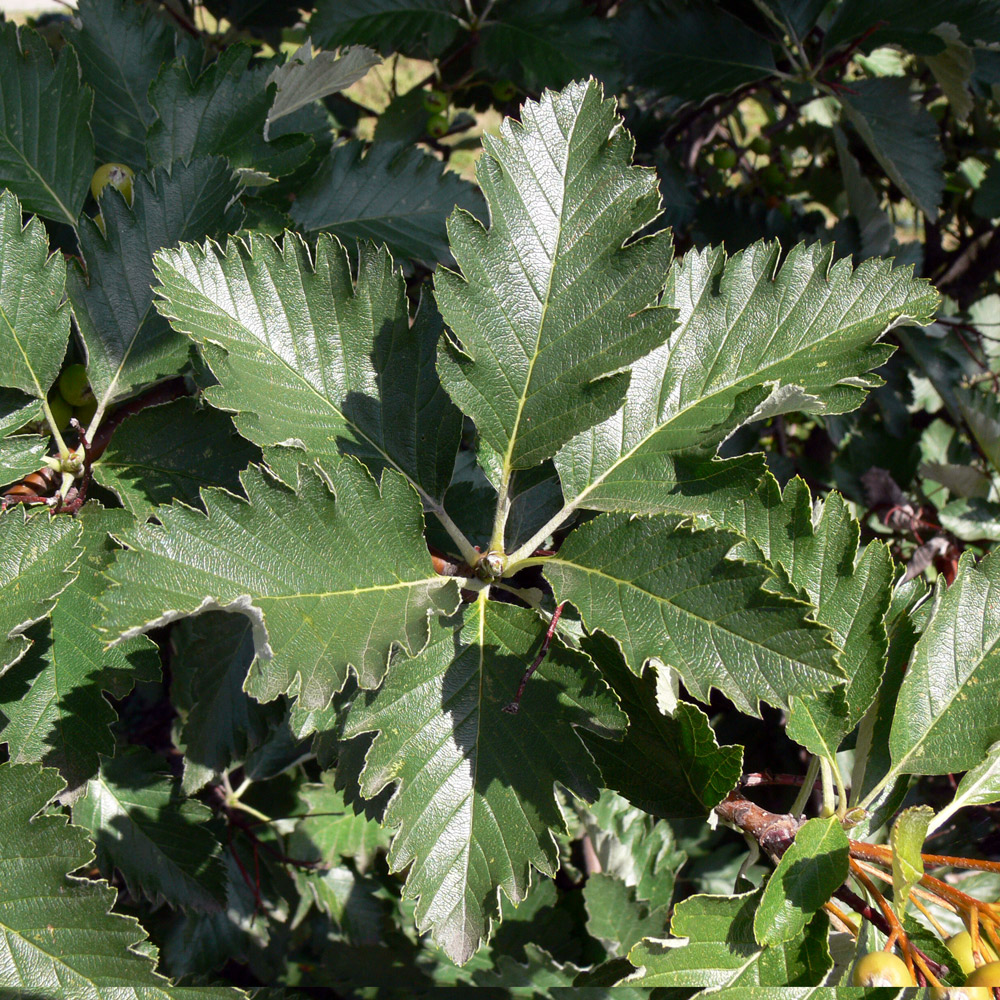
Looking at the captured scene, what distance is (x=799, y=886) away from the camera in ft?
2.90

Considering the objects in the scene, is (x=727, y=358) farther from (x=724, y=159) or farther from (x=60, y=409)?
(x=724, y=159)

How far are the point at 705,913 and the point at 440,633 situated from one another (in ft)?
1.45

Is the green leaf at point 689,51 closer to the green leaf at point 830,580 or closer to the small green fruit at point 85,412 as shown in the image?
the green leaf at point 830,580

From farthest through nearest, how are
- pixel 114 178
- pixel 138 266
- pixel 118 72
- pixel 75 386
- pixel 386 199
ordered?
pixel 386 199, pixel 118 72, pixel 114 178, pixel 75 386, pixel 138 266

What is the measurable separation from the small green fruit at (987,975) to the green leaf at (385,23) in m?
2.03

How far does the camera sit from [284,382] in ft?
3.02

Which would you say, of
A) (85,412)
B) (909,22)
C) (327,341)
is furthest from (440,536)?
(909,22)

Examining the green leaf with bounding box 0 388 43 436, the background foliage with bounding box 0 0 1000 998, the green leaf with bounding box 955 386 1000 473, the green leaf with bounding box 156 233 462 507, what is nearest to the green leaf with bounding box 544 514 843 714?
the background foliage with bounding box 0 0 1000 998

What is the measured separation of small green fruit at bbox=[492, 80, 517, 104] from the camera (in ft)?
7.79

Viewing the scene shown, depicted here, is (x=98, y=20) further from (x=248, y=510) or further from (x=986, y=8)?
(x=986, y=8)

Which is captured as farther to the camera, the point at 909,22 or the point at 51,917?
the point at 909,22

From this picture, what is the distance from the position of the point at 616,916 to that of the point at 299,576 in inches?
45.1

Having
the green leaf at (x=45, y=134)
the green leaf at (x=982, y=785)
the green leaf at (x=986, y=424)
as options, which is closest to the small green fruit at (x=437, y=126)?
the green leaf at (x=45, y=134)

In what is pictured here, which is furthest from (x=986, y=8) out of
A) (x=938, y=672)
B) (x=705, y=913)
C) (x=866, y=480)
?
(x=705, y=913)
